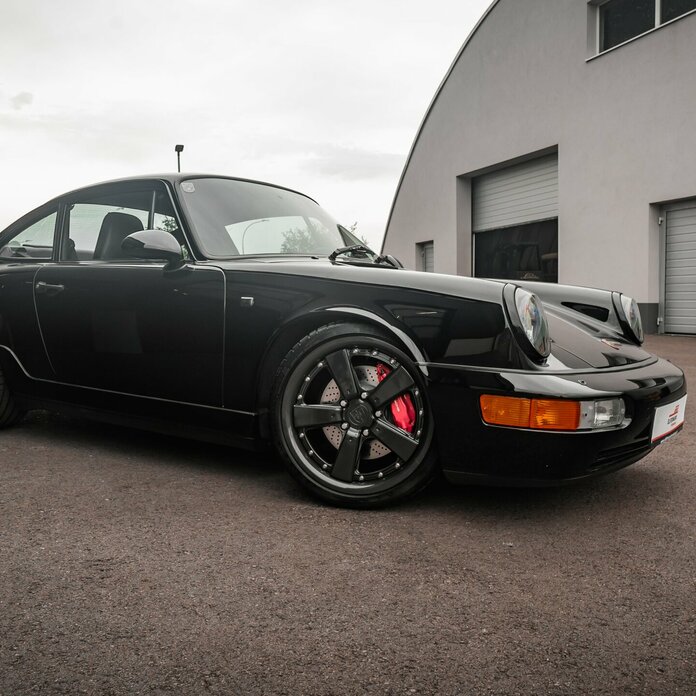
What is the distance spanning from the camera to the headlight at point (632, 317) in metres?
3.12

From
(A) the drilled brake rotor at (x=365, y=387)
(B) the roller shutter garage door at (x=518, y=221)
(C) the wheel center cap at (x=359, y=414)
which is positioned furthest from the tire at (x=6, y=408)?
(B) the roller shutter garage door at (x=518, y=221)

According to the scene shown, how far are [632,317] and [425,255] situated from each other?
53.3ft

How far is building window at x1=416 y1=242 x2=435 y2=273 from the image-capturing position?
62.0ft

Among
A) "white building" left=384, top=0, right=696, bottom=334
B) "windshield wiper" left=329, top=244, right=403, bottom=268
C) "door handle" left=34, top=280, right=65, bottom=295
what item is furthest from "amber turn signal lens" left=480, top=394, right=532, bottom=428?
"white building" left=384, top=0, right=696, bottom=334

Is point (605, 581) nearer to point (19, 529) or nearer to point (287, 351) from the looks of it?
point (287, 351)

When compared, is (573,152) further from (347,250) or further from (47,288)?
(47,288)

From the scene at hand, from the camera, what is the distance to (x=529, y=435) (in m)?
2.12

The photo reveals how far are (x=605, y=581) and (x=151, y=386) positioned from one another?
1924mm

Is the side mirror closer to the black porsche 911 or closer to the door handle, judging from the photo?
the black porsche 911

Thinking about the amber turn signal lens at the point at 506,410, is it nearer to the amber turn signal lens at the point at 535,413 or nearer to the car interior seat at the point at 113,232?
the amber turn signal lens at the point at 535,413

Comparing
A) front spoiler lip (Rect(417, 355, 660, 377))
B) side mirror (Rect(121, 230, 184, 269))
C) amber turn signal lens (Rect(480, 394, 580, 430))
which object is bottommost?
amber turn signal lens (Rect(480, 394, 580, 430))

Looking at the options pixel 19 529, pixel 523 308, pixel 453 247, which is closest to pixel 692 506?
pixel 523 308

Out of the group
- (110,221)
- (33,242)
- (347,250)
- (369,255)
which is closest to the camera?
(347,250)

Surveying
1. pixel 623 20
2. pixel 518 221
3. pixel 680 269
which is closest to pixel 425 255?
pixel 518 221
